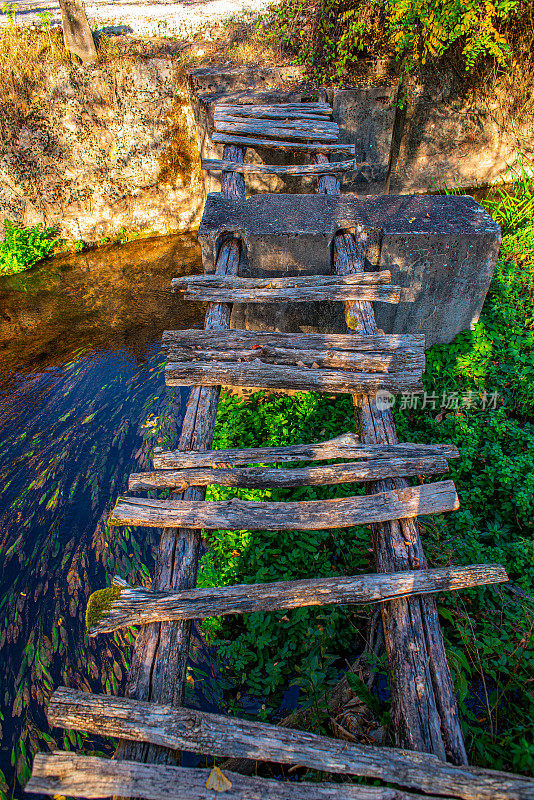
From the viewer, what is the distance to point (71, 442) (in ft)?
15.9

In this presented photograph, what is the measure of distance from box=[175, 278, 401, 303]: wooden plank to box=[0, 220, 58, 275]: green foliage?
4.41 m

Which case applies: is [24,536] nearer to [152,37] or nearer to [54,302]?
[54,302]

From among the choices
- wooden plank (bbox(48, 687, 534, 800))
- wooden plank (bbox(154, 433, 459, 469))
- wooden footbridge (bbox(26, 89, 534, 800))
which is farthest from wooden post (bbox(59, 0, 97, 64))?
wooden plank (bbox(48, 687, 534, 800))

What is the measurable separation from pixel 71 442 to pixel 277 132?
4.54 meters

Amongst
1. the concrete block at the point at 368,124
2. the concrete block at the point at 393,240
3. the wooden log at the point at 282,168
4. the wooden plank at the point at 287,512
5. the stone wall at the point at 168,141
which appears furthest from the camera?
the stone wall at the point at 168,141

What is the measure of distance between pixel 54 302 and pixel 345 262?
4432 mm

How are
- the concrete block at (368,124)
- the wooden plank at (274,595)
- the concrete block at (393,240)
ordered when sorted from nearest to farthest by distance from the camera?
the wooden plank at (274,595) → the concrete block at (393,240) → the concrete block at (368,124)

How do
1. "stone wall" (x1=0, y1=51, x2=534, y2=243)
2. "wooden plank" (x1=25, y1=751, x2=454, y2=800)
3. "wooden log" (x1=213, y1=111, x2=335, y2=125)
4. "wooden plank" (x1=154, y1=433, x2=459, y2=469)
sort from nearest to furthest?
"wooden plank" (x1=25, y1=751, x2=454, y2=800) → "wooden plank" (x1=154, y1=433, x2=459, y2=469) → "wooden log" (x1=213, y1=111, x2=335, y2=125) → "stone wall" (x1=0, y1=51, x2=534, y2=243)

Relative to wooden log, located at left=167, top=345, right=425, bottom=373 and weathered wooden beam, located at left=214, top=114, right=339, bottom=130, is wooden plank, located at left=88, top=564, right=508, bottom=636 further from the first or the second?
weathered wooden beam, located at left=214, top=114, right=339, bottom=130

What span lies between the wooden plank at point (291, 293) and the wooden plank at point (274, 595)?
227 centimetres

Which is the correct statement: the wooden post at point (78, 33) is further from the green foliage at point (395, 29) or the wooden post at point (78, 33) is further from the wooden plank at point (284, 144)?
the green foliage at point (395, 29)

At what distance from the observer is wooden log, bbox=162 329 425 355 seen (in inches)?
137

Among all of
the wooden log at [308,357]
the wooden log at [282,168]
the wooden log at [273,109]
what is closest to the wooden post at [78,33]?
the wooden log at [273,109]

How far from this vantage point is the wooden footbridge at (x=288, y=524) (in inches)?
73.2
